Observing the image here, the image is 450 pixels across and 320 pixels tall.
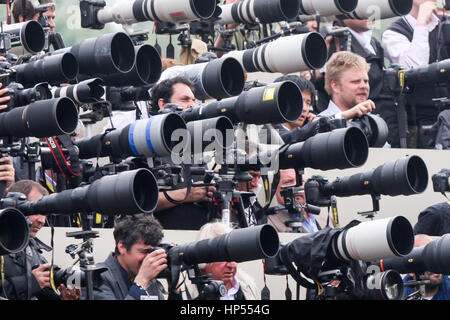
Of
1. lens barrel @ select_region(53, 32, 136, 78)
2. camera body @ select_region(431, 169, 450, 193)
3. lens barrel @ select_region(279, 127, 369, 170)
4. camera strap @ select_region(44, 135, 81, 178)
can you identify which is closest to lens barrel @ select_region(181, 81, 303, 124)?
lens barrel @ select_region(279, 127, 369, 170)

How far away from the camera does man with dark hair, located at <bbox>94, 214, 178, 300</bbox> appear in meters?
7.65

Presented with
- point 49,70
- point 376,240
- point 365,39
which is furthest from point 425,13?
point 49,70

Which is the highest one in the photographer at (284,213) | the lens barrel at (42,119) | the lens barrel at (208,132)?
the lens barrel at (42,119)

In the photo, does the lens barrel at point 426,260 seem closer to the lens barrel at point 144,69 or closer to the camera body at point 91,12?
the lens barrel at point 144,69

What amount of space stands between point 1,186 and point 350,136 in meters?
2.12

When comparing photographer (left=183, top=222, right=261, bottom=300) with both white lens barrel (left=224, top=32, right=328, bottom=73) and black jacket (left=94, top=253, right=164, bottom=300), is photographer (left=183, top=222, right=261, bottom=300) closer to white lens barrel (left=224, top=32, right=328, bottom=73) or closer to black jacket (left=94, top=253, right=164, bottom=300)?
black jacket (left=94, top=253, right=164, bottom=300)

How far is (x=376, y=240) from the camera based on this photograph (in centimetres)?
770

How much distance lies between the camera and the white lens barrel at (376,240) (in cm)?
768

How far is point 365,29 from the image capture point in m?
11.0

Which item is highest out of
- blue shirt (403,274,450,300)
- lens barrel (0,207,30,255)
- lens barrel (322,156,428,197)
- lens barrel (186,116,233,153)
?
lens barrel (186,116,233,153)

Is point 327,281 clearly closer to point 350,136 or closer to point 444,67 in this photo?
point 350,136

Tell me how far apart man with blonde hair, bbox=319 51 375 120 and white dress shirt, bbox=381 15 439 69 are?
41.6 inches

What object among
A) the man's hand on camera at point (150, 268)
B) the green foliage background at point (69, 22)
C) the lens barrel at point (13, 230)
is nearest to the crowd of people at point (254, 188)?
the man's hand on camera at point (150, 268)

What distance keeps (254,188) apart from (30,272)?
1847 mm
